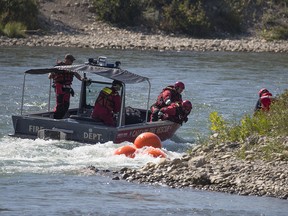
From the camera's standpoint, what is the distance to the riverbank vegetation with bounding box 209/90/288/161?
1834 centimetres

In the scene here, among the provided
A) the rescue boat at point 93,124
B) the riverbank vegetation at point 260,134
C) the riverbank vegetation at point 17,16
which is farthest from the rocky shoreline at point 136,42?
the riverbank vegetation at point 260,134

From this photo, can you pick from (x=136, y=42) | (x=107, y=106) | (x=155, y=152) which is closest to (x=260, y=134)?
(x=155, y=152)

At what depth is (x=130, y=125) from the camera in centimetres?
2245

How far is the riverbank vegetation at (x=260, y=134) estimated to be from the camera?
18344 millimetres

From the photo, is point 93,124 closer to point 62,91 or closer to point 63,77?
point 62,91

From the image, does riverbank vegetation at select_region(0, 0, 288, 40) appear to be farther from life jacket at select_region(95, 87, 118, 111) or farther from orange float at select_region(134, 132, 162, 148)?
orange float at select_region(134, 132, 162, 148)

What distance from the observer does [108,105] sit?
2247 cm

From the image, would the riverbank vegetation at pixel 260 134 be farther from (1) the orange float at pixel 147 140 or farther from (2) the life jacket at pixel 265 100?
(2) the life jacket at pixel 265 100

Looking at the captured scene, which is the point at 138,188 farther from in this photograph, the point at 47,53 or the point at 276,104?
the point at 47,53

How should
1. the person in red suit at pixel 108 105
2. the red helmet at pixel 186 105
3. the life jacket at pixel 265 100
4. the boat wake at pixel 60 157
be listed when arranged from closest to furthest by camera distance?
the boat wake at pixel 60 157 < the person in red suit at pixel 108 105 < the life jacket at pixel 265 100 < the red helmet at pixel 186 105

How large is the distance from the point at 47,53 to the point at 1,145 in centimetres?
2495

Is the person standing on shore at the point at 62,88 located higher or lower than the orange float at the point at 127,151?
higher

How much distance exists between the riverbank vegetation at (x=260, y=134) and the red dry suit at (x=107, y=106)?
8.75 feet

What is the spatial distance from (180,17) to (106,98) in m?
35.3
